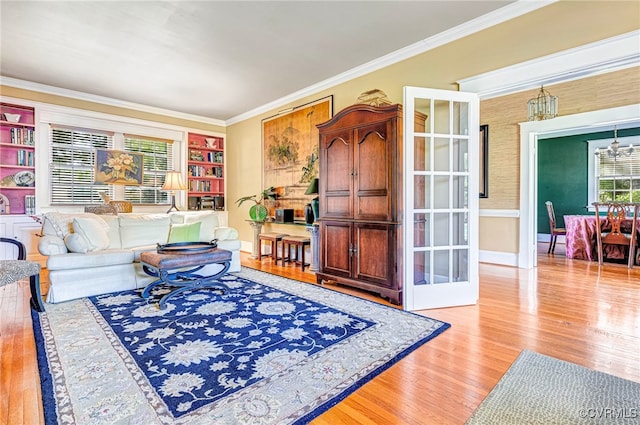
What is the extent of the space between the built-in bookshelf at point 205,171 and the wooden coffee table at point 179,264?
11.0 feet

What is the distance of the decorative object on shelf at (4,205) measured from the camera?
4527mm

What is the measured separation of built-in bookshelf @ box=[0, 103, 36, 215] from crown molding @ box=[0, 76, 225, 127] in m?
0.32

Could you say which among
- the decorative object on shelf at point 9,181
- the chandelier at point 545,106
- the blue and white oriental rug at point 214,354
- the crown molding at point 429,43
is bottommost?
the blue and white oriental rug at point 214,354

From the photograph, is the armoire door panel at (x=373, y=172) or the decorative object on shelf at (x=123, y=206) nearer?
the armoire door panel at (x=373, y=172)

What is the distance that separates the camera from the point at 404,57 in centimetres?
379

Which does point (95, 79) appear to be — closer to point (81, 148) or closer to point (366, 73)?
point (81, 148)

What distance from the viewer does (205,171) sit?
6.71m

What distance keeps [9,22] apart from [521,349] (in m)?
5.40

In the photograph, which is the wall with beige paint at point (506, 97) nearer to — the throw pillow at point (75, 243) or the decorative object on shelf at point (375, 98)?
the decorative object on shelf at point (375, 98)

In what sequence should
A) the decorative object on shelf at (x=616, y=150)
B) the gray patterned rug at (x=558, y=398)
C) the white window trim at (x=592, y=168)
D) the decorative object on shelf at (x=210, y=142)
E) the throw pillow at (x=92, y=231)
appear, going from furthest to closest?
1. the white window trim at (x=592, y=168)
2. the decorative object on shelf at (x=210, y=142)
3. the decorative object on shelf at (x=616, y=150)
4. the throw pillow at (x=92, y=231)
5. the gray patterned rug at (x=558, y=398)

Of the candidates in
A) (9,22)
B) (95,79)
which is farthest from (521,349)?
(95,79)

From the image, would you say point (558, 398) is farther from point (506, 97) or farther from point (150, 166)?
point (150, 166)

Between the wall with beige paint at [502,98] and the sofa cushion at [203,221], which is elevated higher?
the wall with beige paint at [502,98]

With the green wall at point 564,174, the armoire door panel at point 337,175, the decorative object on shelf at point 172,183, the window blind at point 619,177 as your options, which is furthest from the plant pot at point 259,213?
the window blind at point 619,177
